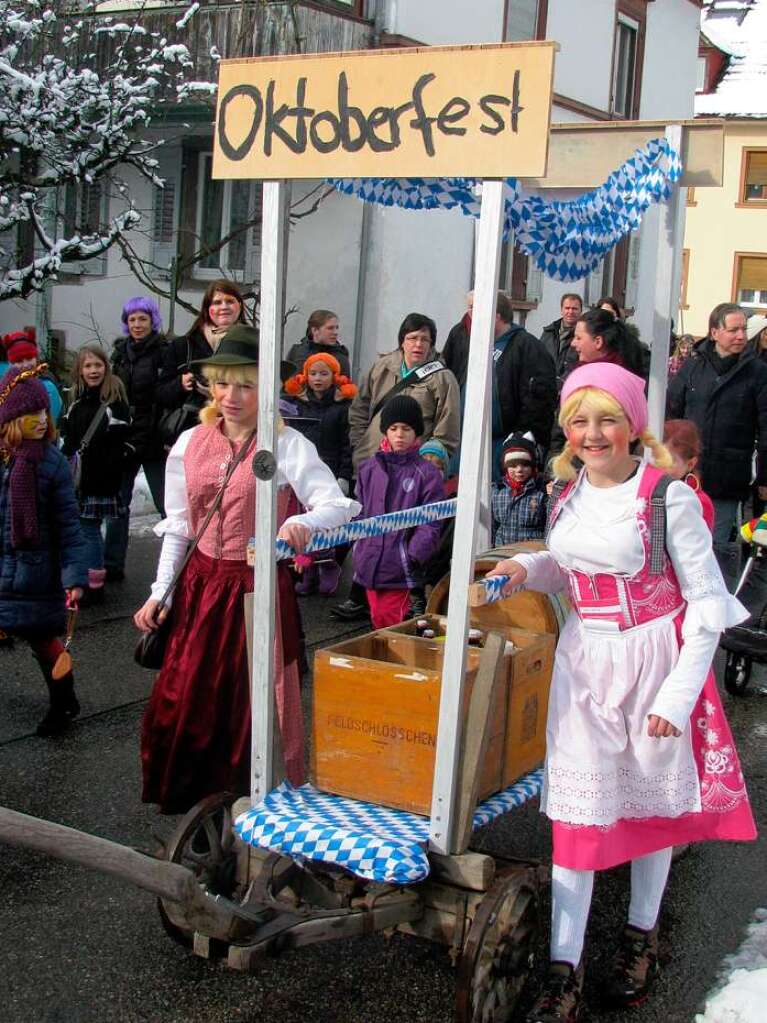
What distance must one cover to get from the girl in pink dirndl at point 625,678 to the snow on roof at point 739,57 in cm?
3847

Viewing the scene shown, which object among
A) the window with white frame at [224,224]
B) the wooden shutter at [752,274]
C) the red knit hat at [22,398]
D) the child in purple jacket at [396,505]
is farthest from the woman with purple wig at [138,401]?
the wooden shutter at [752,274]

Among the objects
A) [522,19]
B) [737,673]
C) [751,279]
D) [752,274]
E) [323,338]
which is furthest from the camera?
[751,279]

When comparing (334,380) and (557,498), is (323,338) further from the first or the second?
(557,498)

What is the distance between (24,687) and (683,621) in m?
3.94

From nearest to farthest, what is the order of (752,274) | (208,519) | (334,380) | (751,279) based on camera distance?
1. (208,519)
2. (334,380)
3. (752,274)
4. (751,279)

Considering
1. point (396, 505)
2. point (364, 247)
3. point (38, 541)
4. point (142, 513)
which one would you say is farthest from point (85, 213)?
point (38, 541)

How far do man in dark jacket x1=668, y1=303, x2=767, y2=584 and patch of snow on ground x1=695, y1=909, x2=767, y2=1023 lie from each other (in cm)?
425

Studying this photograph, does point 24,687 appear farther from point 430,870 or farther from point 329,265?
point 329,265

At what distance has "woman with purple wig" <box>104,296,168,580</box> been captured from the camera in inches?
333

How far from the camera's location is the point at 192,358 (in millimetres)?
7668

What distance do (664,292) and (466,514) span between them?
6.00 feet

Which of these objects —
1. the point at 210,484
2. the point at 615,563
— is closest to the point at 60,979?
the point at 210,484

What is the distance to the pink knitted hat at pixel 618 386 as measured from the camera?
3318 mm

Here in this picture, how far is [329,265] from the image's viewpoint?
52.0ft
